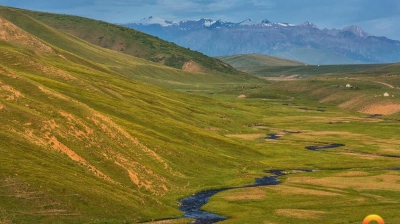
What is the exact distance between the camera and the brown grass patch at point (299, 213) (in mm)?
81062

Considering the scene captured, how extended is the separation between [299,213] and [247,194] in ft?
52.0

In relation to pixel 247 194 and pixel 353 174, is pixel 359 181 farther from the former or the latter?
pixel 247 194

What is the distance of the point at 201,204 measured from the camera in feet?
298

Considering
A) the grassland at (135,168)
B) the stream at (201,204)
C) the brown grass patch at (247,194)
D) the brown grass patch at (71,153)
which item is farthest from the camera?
the brown grass patch at (247,194)

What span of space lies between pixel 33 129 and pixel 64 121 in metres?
7.89

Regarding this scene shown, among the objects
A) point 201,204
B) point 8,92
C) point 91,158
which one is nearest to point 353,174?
point 201,204

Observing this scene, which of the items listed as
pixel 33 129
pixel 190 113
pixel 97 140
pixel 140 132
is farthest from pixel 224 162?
pixel 190 113

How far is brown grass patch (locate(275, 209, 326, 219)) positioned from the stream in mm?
7598

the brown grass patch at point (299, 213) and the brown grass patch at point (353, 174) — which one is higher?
the brown grass patch at point (353, 174)

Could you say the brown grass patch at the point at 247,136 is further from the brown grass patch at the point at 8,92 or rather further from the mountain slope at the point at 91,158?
the brown grass patch at the point at 8,92

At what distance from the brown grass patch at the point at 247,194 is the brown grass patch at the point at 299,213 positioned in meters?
10.0

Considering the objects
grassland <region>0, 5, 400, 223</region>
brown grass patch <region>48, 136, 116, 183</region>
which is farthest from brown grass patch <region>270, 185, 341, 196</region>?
brown grass patch <region>48, 136, 116, 183</region>

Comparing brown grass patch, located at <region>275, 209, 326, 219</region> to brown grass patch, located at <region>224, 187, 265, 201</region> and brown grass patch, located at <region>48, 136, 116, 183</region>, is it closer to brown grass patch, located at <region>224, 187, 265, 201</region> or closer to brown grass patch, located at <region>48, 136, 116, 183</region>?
brown grass patch, located at <region>224, 187, 265, 201</region>

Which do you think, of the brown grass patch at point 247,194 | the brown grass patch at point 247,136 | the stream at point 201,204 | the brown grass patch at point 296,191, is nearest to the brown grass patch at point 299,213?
the stream at point 201,204
